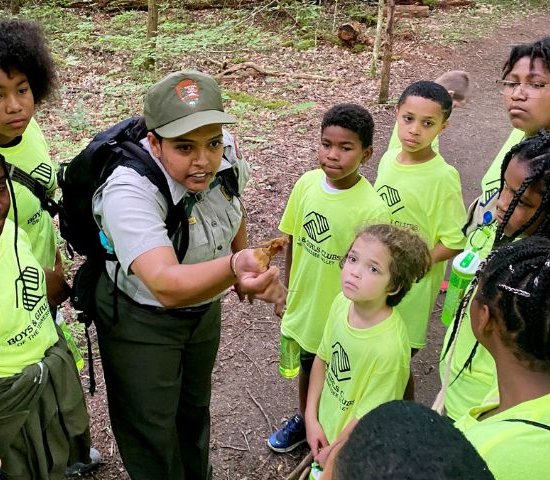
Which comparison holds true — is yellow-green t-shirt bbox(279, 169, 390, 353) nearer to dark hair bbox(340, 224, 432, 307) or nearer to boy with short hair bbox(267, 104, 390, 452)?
boy with short hair bbox(267, 104, 390, 452)

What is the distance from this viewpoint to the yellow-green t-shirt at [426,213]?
11.5 feet

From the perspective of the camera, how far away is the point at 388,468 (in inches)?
38.6

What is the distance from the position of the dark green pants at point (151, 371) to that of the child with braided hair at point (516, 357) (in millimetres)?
1468

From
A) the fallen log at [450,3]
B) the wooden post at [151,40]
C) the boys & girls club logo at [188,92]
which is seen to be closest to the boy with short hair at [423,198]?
the boys & girls club logo at [188,92]

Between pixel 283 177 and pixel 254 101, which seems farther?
pixel 254 101

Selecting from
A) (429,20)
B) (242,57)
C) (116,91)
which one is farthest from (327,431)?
(429,20)

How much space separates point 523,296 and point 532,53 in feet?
7.18

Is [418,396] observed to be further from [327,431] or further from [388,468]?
[388,468]

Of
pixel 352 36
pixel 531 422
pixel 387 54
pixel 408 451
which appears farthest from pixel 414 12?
pixel 408 451

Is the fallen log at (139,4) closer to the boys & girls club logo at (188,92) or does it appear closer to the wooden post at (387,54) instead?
the wooden post at (387,54)

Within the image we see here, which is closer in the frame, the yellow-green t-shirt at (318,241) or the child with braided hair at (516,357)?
the child with braided hair at (516,357)

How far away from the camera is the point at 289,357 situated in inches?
141

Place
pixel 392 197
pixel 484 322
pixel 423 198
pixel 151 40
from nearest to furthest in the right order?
1. pixel 484 322
2. pixel 423 198
3. pixel 392 197
4. pixel 151 40

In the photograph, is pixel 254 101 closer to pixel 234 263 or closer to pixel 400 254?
pixel 400 254
